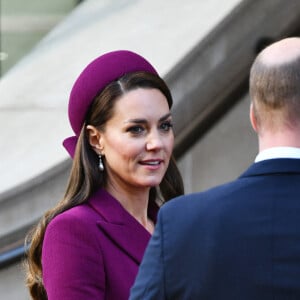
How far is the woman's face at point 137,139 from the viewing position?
11.8 feet

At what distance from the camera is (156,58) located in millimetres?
6438

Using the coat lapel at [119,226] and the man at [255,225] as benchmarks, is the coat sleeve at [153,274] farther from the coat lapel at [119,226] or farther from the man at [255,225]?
the coat lapel at [119,226]

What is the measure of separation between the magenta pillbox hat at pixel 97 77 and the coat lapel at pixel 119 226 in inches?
9.7

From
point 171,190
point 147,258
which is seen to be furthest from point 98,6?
point 147,258

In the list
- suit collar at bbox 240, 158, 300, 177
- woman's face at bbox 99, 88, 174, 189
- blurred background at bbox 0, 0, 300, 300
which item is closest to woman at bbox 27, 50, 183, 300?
woman's face at bbox 99, 88, 174, 189

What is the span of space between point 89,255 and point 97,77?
0.58m

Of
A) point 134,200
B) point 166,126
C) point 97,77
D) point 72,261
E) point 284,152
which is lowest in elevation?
point 72,261

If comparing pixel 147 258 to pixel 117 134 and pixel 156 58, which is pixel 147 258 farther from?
pixel 156 58

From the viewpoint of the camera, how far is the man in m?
2.66

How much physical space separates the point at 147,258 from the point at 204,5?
4255 mm

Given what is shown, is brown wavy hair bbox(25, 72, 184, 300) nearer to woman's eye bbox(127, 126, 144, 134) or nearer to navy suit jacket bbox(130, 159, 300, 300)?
woman's eye bbox(127, 126, 144, 134)

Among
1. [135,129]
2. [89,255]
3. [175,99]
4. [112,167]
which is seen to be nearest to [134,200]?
[112,167]

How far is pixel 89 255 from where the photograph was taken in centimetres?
341

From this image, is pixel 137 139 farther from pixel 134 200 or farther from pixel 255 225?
pixel 255 225
